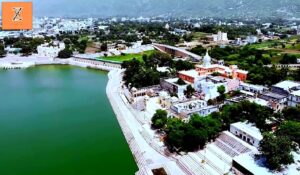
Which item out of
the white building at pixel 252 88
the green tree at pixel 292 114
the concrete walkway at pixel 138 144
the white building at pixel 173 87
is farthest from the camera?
the white building at pixel 173 87

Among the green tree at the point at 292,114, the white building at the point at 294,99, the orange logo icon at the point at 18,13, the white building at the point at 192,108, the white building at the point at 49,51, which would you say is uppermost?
the orange logo icon at the point at 18,13

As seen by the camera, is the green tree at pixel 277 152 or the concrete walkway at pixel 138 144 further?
the concrete walkway at pixel 138 144

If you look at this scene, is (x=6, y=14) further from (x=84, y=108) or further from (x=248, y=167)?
(x=248, y=167)

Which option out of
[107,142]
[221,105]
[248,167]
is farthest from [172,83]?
[248,167]

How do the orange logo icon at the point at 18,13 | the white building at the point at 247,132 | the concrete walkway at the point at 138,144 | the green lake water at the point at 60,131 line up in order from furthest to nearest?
1. the orange logo icon at the point at 18,13
2. the green lake water at the point at 60,131
3. the white building at the point at 247,132
4. the concrete walkway at the point at 138,144

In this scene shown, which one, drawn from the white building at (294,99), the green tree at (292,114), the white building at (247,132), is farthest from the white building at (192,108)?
the white building at (294,99)

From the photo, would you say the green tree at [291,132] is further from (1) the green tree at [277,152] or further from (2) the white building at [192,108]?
(2) the white building at [192,108]

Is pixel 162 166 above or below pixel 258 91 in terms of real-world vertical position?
below
